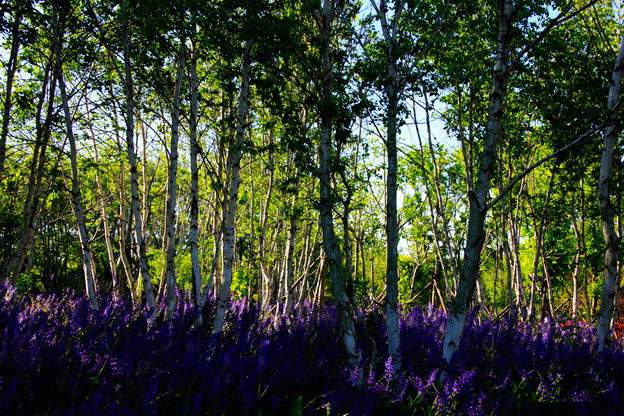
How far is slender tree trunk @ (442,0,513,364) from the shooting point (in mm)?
4387

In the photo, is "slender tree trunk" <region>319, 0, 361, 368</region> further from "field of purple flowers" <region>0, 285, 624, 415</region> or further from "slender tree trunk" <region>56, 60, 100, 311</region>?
"slender tree trunk" <region>56, 60, 100, 311</region>

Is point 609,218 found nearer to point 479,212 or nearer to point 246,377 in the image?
point 479,212

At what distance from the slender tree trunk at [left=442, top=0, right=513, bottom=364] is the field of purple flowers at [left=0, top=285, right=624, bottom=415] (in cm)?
34

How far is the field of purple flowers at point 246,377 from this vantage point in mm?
3035

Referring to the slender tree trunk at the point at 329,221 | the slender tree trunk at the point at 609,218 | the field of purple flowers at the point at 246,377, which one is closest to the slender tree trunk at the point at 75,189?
the field of purple flowers at the point at 246,377

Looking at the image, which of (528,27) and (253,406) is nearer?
(253,406)

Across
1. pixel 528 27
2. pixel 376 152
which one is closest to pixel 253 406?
pixel 528 27

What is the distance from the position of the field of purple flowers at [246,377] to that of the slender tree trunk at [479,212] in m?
0.34

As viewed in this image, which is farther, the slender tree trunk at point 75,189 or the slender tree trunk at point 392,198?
the slender tree trunk at point 75,189

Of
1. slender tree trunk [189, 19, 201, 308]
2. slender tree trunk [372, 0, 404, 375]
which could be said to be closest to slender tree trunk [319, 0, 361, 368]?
slender tree trunk [372, 0, 404, 375]

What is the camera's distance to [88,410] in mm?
2475

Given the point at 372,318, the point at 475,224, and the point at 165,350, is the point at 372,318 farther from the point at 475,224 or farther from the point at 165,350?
the point at 165,350

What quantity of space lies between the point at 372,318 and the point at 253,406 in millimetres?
4652

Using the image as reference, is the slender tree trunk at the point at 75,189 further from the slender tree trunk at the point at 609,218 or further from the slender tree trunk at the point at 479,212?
the slender tree trunk at the point at 609,218
